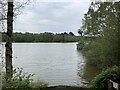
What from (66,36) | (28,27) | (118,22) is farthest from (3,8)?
(118,22)

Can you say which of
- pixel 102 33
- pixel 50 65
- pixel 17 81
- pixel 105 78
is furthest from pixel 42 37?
pixel 50 65

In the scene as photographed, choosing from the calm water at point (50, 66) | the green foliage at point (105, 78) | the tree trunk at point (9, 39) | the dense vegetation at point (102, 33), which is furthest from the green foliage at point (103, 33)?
the tree trunk at point (9, 39)

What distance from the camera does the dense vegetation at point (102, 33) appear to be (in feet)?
20.4

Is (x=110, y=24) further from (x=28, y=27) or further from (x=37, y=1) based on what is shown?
(x=37, y=1)

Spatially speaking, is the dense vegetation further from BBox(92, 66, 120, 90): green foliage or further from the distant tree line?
BBox(92, 66, 120, 90): green foliage

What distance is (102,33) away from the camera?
743 cm

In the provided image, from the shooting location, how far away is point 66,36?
5.65 meters

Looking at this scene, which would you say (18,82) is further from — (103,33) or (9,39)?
(103,33)

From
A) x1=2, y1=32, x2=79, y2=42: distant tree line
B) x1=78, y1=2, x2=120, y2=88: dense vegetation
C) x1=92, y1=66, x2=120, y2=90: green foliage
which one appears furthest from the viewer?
x1=78, y1=2, x2=120, y2=88: dense vegetation

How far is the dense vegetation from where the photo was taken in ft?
20.4

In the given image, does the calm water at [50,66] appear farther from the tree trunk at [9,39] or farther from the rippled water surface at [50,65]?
the tree trunk at [9,39]

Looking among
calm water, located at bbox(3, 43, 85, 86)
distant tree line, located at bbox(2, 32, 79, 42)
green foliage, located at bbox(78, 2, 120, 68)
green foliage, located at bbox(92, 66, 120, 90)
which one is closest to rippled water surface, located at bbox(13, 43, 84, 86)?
calm water, located at bbox(3, 43, 85, 86)

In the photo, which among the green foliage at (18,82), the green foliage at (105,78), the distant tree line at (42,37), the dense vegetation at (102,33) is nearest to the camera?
the green foliage at (18,82)

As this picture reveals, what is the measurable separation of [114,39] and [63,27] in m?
1.56
